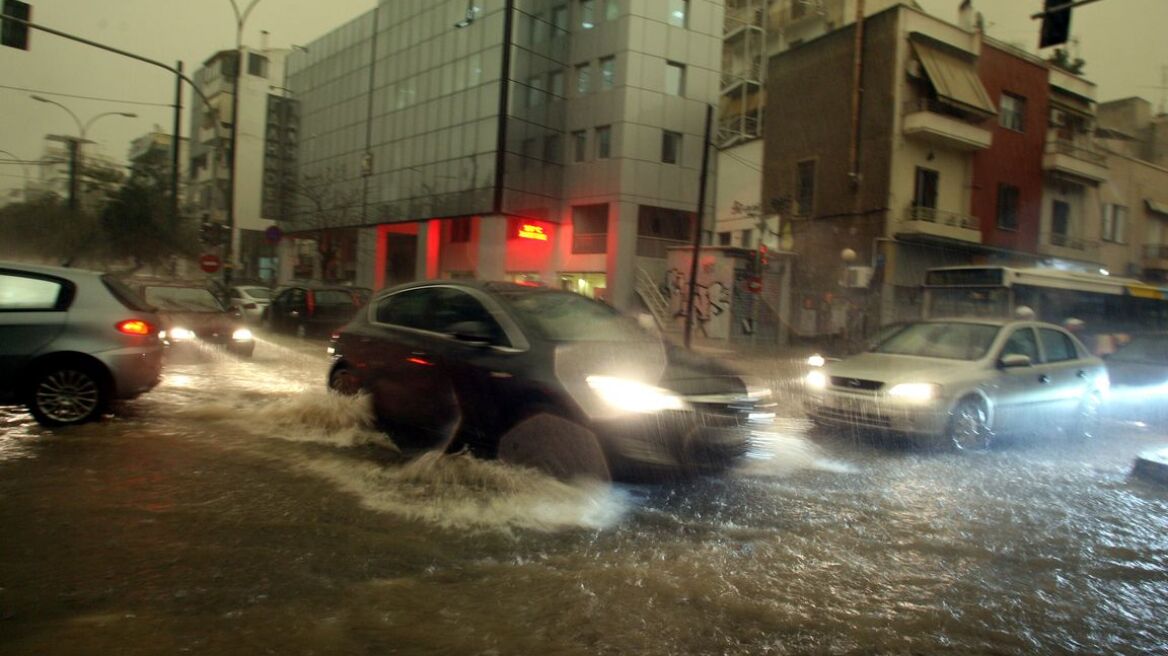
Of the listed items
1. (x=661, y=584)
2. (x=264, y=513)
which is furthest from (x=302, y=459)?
(x=661, y=584)

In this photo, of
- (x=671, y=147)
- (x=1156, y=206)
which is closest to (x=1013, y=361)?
(x=671, y=147)

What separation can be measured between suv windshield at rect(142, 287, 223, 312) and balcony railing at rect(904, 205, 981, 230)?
68.0 ft

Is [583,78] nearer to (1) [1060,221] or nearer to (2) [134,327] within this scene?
(1) [1060,221]

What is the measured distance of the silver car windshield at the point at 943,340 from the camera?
27.3 feet

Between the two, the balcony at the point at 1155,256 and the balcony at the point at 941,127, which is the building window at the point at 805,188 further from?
the balcony at the point at 1155,256

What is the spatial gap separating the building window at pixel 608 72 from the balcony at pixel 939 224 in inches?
534

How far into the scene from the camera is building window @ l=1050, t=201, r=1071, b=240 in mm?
29203

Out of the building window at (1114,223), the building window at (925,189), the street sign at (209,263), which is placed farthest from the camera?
the building window at (1114,223)

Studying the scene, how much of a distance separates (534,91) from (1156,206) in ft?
90.4

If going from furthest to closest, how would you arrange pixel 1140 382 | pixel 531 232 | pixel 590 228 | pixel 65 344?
pixel 590 228 < pixel 531 232 < pixel 1140 382 < pixel 65 344

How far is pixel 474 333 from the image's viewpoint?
5586mm

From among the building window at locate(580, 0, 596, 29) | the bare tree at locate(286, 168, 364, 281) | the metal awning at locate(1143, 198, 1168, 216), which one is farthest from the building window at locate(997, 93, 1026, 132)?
the bare tree at locate(286, 168, 364, 281)

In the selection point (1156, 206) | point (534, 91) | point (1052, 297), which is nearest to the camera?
point (1052, 297)

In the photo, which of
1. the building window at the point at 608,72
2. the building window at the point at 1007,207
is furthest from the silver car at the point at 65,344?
the building window at the point at 1007,207
